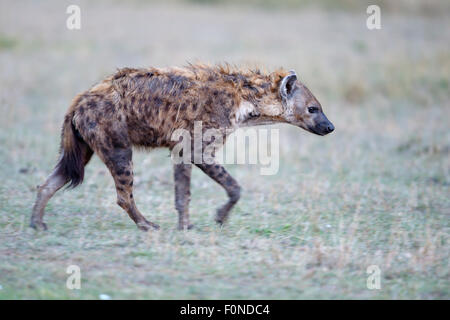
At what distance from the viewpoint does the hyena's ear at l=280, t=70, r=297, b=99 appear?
529 centimetres

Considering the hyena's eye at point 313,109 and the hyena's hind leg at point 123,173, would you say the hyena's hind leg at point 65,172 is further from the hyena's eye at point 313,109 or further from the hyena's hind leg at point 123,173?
Result: the hyena's eye at point 313,109

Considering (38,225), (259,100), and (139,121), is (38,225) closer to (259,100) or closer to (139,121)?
(139,121)

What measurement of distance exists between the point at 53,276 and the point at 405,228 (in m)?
2.85

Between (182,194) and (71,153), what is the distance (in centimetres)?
88

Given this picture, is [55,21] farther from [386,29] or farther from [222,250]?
[222,250]

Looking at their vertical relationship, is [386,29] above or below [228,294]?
above

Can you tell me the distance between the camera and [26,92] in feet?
32.1

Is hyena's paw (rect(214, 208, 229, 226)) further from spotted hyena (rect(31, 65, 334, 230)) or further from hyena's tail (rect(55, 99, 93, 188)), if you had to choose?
hyena's tail (rect(55, 99, 93, 188))

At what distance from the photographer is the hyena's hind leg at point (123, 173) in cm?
471

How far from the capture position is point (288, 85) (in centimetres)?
535

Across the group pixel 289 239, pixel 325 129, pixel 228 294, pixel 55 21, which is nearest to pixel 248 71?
pixel 325 129

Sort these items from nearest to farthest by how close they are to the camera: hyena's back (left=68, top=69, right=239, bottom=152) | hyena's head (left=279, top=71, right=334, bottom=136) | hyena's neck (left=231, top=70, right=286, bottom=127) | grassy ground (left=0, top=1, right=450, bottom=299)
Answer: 1. grassy ground (left=0, top=1, right=450, bottom=299)
2. hyena's back (left=68, top=69, right=239, bottom=152)
3. hyena's neck (left=231, top=70, right=286, bottom=127)
4. hyena's head (left=279, top=71, right=334, bottom=136)

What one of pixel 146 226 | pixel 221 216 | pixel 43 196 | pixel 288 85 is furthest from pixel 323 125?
pixel 43 196

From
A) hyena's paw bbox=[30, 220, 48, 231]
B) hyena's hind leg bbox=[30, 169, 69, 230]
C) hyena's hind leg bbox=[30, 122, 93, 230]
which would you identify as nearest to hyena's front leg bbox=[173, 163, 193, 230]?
hyena's hind leg bbox=[30, 122, 93, 230]
